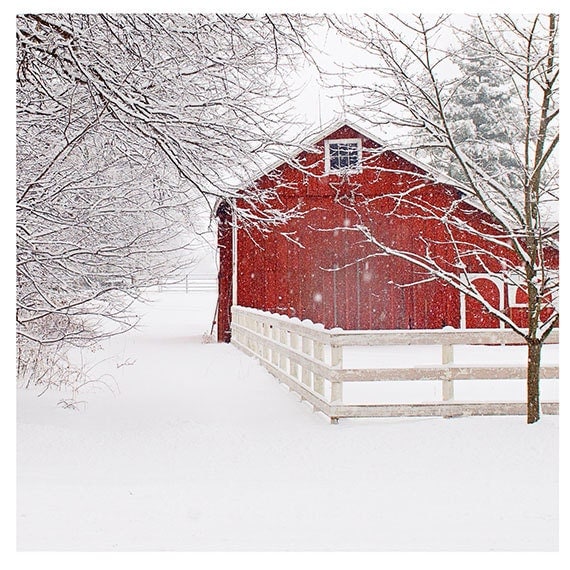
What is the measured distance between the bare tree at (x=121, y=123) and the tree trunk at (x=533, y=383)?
1.95 meters

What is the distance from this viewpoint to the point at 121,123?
4.04 metres

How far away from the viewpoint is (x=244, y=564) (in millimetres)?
3119

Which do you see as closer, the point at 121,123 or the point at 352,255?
the point at 121,123

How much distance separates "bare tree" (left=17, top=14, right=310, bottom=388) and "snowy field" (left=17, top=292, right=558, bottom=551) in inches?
31.3

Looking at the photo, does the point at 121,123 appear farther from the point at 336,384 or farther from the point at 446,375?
the point at 446,375

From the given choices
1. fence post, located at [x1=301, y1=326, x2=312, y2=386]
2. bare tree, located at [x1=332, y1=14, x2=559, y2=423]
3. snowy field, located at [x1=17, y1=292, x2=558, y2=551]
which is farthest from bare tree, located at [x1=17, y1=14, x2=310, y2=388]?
fence post, located at [x1=301, y1=326, x2=312, y2=386]

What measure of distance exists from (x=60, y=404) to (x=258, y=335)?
2.80 metres

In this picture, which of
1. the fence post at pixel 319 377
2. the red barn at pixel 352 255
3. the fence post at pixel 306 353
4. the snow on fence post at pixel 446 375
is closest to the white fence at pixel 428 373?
the snow on fence post at pixel 446 375

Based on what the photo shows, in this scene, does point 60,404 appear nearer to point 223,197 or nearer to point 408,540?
point 223,197

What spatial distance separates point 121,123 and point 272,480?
Answer: 2249mm

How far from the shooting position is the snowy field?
3.16 metres

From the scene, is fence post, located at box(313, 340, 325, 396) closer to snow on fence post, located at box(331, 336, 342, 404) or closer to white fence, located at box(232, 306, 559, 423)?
white fence, located at box(232, 306, 559, 423)

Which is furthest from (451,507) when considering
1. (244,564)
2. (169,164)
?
(169,164)

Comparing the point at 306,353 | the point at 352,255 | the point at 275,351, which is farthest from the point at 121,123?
the point at 352,255
